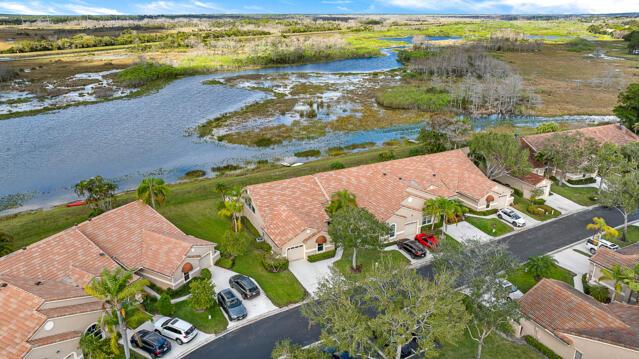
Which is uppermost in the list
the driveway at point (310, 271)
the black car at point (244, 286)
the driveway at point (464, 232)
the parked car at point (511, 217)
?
the black car at point (244, 286)

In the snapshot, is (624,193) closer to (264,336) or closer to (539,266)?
(539,266)

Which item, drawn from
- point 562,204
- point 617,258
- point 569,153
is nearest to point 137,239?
point 617,258

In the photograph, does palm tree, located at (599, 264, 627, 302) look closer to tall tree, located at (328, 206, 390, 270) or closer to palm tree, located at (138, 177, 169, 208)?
tall tree, located at (328, 206, 390, 270)

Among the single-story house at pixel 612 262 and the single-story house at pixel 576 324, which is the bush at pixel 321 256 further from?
the single-story house at pixel 612 262

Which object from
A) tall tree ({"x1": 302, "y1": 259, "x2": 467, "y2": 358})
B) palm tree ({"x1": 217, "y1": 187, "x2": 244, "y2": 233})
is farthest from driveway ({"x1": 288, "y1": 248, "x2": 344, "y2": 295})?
tall tree ({"x1": 302, "y1": 259, "x2": 467, "y2": 358})

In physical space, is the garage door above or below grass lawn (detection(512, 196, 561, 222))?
above

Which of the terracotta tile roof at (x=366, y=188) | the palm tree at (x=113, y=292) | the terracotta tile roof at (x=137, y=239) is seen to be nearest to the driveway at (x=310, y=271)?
the terracotta tile roof at (x=366, y=188)

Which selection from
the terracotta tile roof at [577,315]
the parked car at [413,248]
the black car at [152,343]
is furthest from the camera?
the parked car at [413,248]

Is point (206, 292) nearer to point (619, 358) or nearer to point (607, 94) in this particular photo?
point (619, 358)
